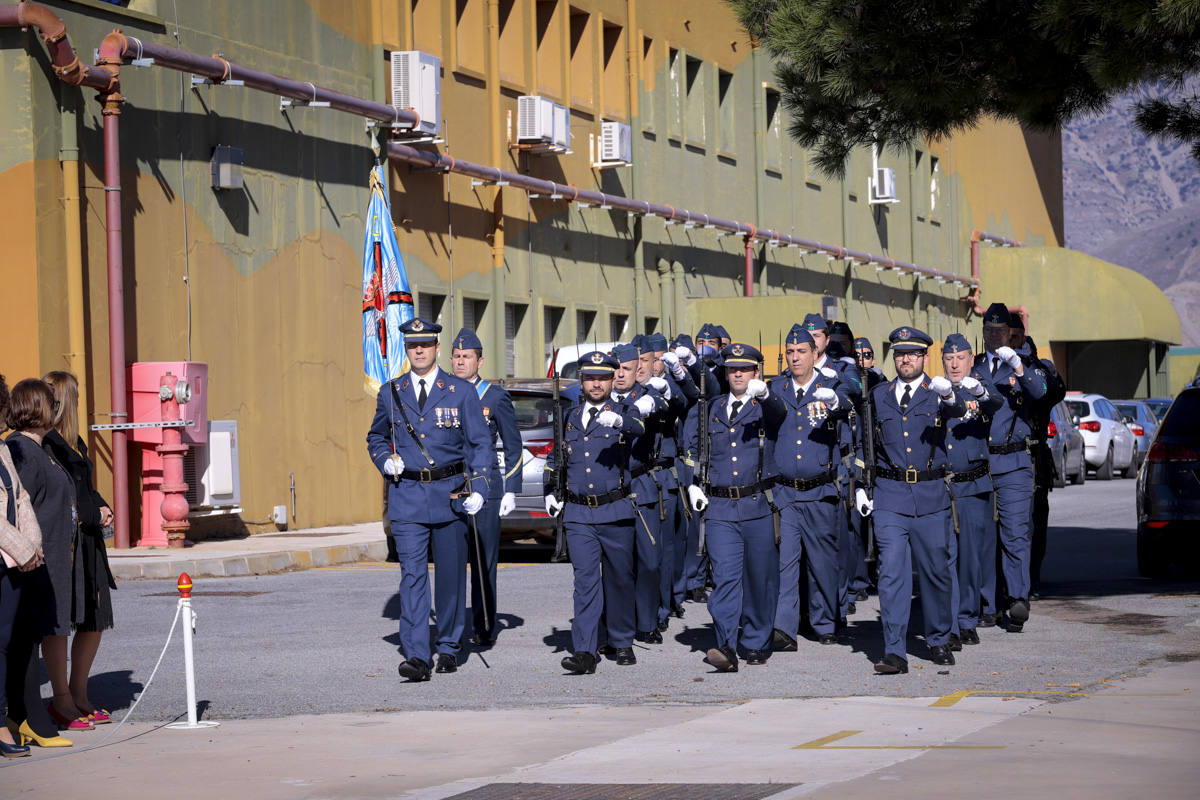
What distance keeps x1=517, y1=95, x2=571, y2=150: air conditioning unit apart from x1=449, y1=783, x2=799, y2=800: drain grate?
20794mm

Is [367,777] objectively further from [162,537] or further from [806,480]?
[162,537]

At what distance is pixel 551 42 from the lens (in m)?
30.0

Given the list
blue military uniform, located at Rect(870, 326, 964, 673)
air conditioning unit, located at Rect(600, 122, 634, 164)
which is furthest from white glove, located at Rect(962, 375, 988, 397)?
air conditioning unit, located at Rect(600, 122, 634, 164)

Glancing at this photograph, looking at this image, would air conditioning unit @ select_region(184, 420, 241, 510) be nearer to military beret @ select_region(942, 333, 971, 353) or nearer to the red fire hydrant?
the red fire hydrant

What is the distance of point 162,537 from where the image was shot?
20.0m

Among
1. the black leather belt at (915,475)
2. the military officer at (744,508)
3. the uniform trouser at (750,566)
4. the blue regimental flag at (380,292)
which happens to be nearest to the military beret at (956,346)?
the black leather belt at (915,475)

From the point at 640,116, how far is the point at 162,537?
14.9 metres

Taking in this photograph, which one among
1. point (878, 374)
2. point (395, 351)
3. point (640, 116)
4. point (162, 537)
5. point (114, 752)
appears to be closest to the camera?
point (114, 752)

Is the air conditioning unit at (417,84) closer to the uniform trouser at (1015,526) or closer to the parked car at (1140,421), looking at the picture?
the uniform trouser at (1015,526)

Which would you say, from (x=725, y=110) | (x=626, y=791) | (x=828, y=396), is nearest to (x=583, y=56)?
(x=725, y=110)

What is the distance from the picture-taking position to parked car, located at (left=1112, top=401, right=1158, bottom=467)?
129 feet

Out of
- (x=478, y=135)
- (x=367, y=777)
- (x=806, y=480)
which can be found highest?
(x=478, y=135)

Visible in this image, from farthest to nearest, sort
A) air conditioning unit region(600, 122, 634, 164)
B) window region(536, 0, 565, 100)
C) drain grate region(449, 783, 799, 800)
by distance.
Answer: air conditioning unit region(600, 122, 634, 164), window region(536, 0, 565, 100), drain grate region(449, 783, 799, 800)

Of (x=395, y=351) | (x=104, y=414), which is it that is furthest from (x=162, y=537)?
(x=395, y=351)
